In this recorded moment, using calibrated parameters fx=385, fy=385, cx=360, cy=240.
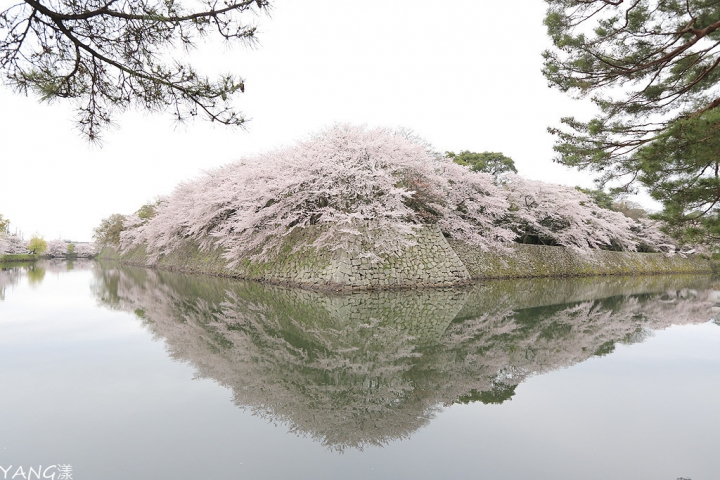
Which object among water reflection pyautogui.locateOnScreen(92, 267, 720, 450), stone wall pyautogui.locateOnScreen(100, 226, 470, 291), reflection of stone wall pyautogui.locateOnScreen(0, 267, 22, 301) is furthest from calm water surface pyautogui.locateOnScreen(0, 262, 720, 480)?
reflection of stone wall pyautogui.locateOnScreen(0, 267, 22, 301)

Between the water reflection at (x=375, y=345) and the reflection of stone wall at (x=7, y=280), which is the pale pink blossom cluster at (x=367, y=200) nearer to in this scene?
the water reflection at (x=375, y=345)

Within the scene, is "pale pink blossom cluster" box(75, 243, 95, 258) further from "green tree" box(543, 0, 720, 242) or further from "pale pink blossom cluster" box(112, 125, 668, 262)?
"green tree" box(543, 0, 720, 242)

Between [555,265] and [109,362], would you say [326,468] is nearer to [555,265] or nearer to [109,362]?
[109,362]

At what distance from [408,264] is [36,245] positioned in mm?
49110

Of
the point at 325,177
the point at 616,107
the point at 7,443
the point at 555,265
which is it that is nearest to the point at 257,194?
the point at 325,177

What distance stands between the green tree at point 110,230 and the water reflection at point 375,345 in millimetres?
25026

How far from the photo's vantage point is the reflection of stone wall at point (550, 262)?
1376 cm

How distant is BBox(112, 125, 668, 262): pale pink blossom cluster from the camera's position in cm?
1014

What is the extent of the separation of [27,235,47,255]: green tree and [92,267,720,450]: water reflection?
150ft

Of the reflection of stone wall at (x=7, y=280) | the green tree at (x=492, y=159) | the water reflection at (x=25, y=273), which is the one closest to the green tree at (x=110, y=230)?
the water reflection at (x=25, y=273)

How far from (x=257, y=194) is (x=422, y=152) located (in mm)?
5047

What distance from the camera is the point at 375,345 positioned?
13.8ft

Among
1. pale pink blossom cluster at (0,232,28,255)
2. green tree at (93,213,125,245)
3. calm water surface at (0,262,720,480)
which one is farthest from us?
pale pink blossom cluster at (0,232,28,255)

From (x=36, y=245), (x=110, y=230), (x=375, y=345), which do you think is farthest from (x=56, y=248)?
(x=375, y=345)
